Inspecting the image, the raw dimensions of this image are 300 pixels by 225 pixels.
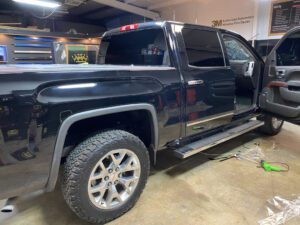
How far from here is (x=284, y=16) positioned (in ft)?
18.1

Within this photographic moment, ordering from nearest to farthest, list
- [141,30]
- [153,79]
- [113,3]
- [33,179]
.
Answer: [33,179]
[153,79]
[141,30]
[113,3]

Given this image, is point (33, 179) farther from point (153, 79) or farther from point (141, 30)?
point (141, 30)

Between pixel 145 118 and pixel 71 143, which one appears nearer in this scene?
pixel 71 143

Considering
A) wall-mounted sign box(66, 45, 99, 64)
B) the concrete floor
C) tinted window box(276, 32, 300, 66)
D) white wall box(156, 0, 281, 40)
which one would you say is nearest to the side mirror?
tinted window box(276, 32, 300, 66)

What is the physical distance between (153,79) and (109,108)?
1.63 ft

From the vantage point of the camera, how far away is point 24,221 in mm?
1845

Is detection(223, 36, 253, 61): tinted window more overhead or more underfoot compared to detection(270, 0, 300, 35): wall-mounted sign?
more underfoot

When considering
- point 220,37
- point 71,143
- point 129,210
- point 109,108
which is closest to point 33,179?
point 71,143

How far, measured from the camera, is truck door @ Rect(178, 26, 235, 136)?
2221 millimetres

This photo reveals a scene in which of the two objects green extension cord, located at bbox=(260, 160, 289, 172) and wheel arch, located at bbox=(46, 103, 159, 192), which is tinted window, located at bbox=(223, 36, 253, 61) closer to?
green extension cord, located at bbox=(260, 160, 289, 172)

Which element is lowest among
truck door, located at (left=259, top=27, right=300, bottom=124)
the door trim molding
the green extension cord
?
the green extension cord

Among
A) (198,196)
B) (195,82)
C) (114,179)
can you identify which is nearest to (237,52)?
(195,82)

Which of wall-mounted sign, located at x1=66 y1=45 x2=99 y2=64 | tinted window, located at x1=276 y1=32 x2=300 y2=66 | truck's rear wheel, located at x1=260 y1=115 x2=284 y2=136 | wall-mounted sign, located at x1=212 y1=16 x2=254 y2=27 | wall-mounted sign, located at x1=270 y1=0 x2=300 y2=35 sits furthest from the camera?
wall-mounted sign, located at x1=66 y1=45 x2=99 y2=64

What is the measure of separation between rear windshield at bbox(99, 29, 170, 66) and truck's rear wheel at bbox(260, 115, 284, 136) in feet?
7.46
